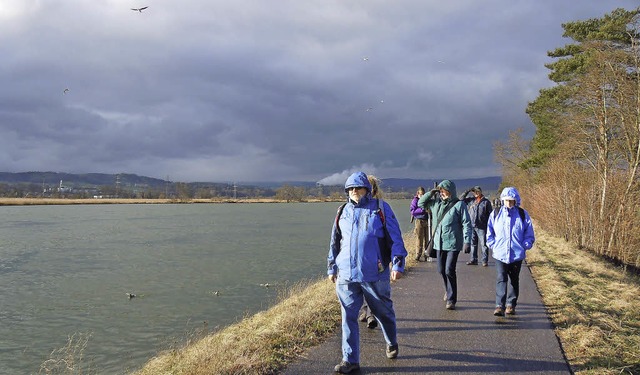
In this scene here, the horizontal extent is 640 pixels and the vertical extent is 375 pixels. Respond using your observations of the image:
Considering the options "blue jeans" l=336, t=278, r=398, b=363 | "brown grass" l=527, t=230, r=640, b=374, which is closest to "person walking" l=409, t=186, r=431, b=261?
"brown grass" l=527, t=230, r=640, b=374

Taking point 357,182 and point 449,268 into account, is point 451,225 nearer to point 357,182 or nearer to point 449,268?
point 449,268

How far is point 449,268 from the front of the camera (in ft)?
24.8

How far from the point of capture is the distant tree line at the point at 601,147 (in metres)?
18.3

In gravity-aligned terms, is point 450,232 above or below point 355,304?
above

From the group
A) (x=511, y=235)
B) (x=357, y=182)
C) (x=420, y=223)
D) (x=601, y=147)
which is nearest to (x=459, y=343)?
(x=511, y=235)

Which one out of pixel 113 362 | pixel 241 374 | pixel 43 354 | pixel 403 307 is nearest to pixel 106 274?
pixel 43 354

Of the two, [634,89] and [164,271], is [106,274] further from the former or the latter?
[634,89]

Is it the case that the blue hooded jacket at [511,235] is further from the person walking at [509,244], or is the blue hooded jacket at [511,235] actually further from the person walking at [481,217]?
the person walking at [481,217]

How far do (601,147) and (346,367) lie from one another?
18.9 meters

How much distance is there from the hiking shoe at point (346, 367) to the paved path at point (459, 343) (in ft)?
0.35

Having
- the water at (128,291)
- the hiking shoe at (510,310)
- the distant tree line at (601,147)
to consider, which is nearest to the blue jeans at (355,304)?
the hiking shoe at (510,310)

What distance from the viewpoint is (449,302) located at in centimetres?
773

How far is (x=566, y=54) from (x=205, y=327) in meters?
23.8

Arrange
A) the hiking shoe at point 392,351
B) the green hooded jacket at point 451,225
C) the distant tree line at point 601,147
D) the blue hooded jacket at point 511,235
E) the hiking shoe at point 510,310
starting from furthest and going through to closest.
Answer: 1. the distant tree line at point 601,147
2. the green hooded jacket at point 451,225
3. the hiking shoe at point 510,310
4. the blue hooded jacket at point 511,235
5. the hiking shoe at point 392,351
